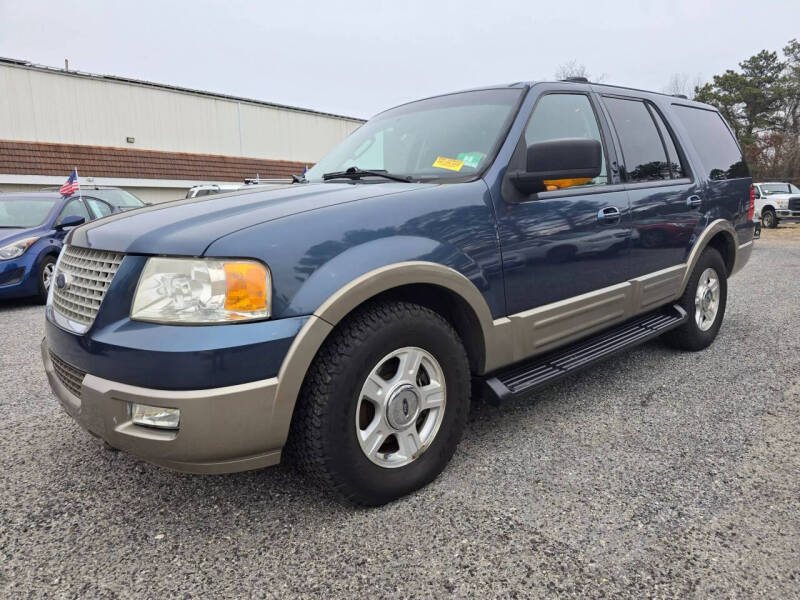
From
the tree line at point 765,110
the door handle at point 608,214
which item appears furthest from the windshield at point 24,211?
the tree line at point 765,110

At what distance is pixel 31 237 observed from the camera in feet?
23.0

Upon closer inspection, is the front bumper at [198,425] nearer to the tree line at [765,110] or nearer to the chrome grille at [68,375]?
the chrome grille at [68,375]

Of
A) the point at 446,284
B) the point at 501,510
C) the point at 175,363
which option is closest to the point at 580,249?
the point at 446,284

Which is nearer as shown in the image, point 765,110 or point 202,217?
point 202,217

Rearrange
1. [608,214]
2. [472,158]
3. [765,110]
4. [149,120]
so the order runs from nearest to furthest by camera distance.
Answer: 1. [472,158]
2. [608,214]
3. [149,120]
4. [765,110]

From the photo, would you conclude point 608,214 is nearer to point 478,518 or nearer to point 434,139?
point 434,139

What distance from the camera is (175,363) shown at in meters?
1.73

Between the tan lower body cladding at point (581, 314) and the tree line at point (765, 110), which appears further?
the tree line at point (765, 110)

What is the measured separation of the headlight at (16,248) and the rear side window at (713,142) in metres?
7.31

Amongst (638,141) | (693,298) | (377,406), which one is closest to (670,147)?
(638,141)

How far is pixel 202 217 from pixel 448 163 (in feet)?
4.02

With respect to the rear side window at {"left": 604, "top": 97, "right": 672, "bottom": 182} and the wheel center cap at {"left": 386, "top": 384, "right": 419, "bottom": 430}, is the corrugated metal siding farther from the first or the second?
the wheel center cap at {"left": 386, "top": 384, "right": 419, "bottom": 430}

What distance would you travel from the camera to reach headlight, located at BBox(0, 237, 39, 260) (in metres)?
6.73

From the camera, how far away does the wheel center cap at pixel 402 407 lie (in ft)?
7.06
